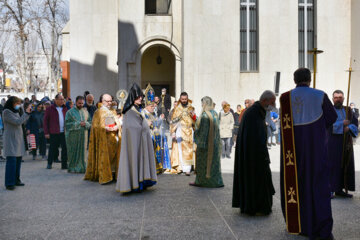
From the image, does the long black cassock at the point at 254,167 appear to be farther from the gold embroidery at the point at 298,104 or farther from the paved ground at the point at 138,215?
the gold embroidery at the point at 298,104

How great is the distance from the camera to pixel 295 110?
5.20 metres

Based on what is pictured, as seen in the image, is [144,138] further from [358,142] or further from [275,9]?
[275,9]

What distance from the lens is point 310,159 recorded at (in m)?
5.07

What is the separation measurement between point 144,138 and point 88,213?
1.97 metres

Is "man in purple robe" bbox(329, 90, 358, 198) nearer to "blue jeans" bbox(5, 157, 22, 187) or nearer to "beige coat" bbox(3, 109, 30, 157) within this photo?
"beige coat" bbox(3, 109, 30, 157)

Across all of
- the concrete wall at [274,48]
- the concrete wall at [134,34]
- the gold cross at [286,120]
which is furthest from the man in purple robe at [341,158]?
the concrete wall at [134,34]

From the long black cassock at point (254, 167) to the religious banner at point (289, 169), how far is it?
874 millimetres

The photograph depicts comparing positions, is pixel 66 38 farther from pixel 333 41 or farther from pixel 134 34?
pixel 333 41

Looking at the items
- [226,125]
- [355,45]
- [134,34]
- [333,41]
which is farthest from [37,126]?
[355,45]

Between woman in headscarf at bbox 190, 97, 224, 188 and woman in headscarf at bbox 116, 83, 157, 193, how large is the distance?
3.65ft

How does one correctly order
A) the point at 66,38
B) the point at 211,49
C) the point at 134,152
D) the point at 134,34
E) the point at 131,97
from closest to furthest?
the point at 134,152 < the point at 131,97 < the point at 211,49 < the point at 134,34 < the point at 66,38

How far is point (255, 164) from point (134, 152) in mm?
2518

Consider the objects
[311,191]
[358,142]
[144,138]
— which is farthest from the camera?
[358,142]

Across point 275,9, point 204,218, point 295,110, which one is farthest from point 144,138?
point 275,9
